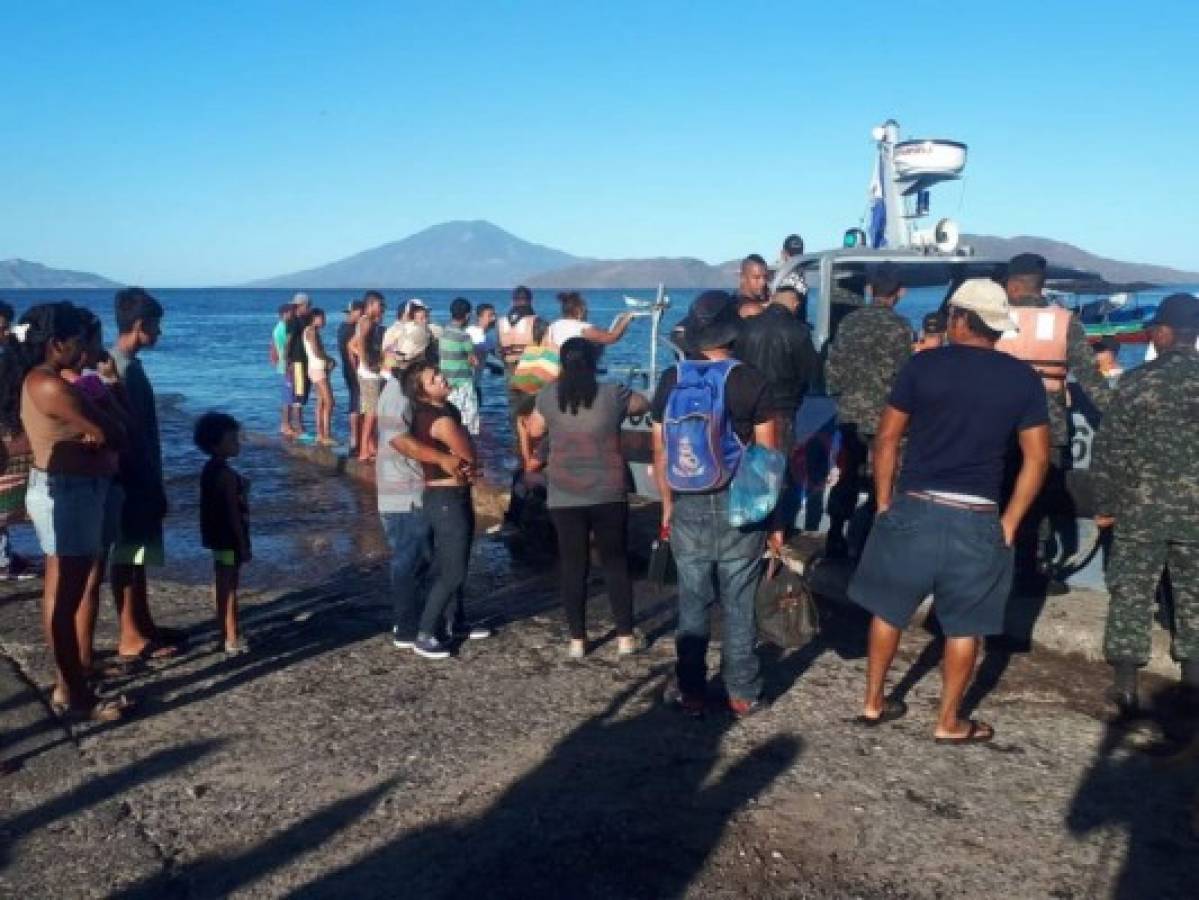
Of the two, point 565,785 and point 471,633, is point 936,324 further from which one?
point 565,785

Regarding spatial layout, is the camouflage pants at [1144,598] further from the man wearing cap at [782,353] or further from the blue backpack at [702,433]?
the man wearing cap at [782,353]

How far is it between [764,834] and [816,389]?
3745mm

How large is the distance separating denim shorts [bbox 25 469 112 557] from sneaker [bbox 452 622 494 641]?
75.3 inches

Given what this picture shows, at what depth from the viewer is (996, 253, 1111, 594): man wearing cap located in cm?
561

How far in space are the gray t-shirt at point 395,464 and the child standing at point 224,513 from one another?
714mm

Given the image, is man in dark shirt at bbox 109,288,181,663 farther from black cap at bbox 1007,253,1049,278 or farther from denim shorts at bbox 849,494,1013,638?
black cap at bbox 1007,253,1049,278

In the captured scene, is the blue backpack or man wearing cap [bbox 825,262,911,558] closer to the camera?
the blue backpack

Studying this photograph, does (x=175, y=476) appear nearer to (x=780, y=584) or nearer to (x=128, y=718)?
(x=128, y=718)

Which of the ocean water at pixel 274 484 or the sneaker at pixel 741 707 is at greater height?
the sneaker at pixel 741 707

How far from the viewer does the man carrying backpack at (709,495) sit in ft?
15.0

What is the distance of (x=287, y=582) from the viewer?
7359 millimetres

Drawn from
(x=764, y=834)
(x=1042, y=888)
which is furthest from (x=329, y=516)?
(x=1042, y=888)

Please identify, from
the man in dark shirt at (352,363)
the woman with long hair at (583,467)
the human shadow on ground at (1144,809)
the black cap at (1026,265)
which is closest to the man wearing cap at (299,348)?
the man in dark shirt at (352,363)

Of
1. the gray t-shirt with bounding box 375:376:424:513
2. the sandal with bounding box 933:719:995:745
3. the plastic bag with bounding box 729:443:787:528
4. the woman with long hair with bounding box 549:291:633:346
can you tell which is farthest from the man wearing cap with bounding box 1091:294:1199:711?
the woman with long hair with bounding box 549:291:633:346
